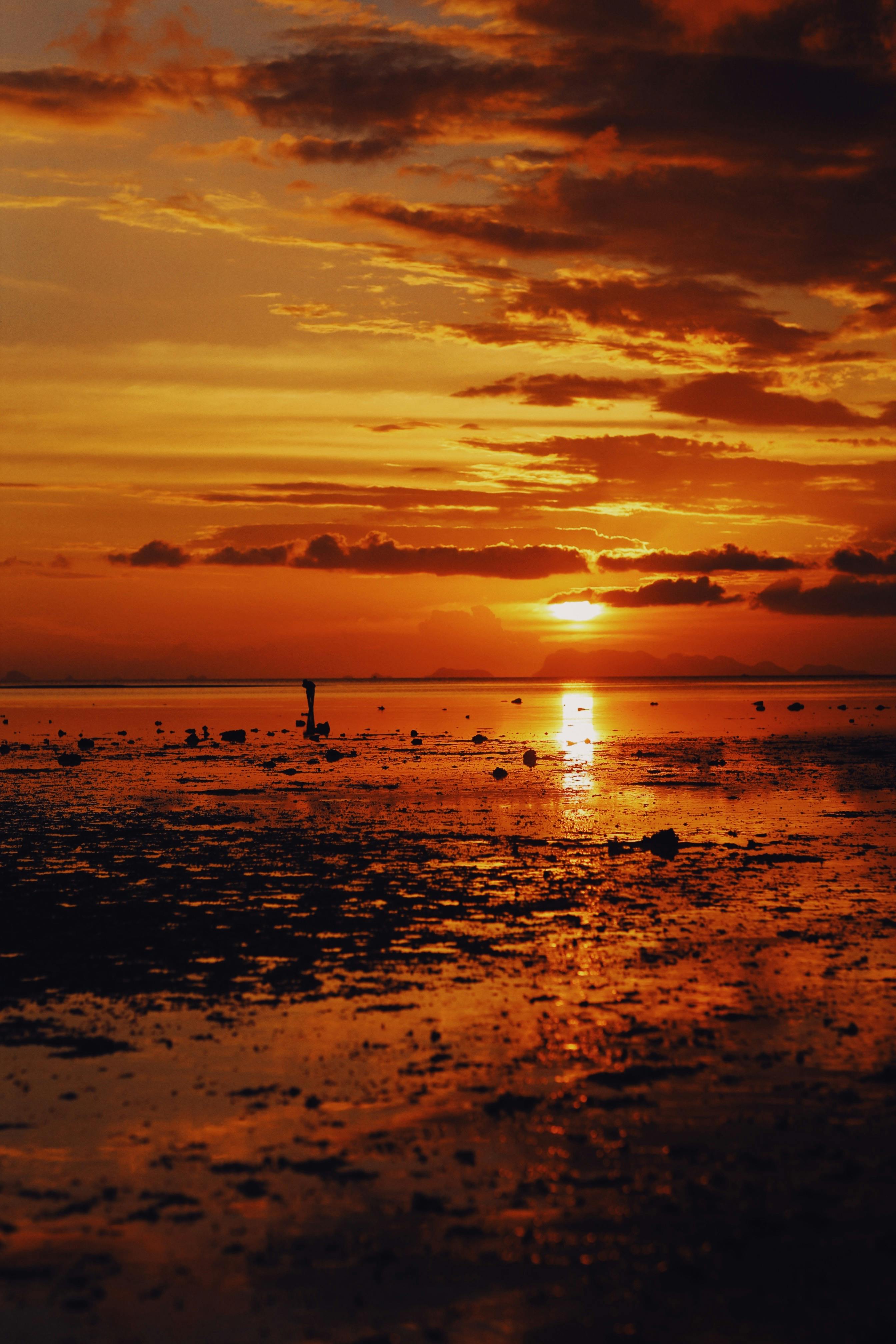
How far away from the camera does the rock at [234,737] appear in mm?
67625

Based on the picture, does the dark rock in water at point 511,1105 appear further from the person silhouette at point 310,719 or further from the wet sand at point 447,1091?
the person silhouette at point 310,719

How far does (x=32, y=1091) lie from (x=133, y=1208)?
2926 millimetres

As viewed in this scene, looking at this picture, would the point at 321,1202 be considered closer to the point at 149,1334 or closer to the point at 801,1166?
the point at 149,1334

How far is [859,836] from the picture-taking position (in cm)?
2844

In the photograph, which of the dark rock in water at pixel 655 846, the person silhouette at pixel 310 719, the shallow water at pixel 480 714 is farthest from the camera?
the shallow water at pixel 480 714

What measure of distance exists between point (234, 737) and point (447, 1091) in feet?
192

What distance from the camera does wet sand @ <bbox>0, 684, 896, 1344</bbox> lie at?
759 cm

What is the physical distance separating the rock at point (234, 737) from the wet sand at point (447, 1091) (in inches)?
1560

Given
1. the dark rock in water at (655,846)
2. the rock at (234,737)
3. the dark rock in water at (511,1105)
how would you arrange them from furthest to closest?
1. the rock at (234,737)
2. the dark rock in water at (655,846)
3. the dark rock in water at (511,1105)

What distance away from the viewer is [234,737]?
224 ft

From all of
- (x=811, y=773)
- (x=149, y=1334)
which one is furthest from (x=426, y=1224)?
(x=811, y=773)

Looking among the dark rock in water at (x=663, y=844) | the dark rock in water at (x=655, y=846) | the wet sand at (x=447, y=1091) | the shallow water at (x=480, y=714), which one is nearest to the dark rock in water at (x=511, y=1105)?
the wet sand at (x=447, y=1091)

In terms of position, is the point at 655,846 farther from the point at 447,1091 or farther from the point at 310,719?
the point at 310,719

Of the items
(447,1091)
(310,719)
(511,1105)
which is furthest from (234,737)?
(511,1105)
